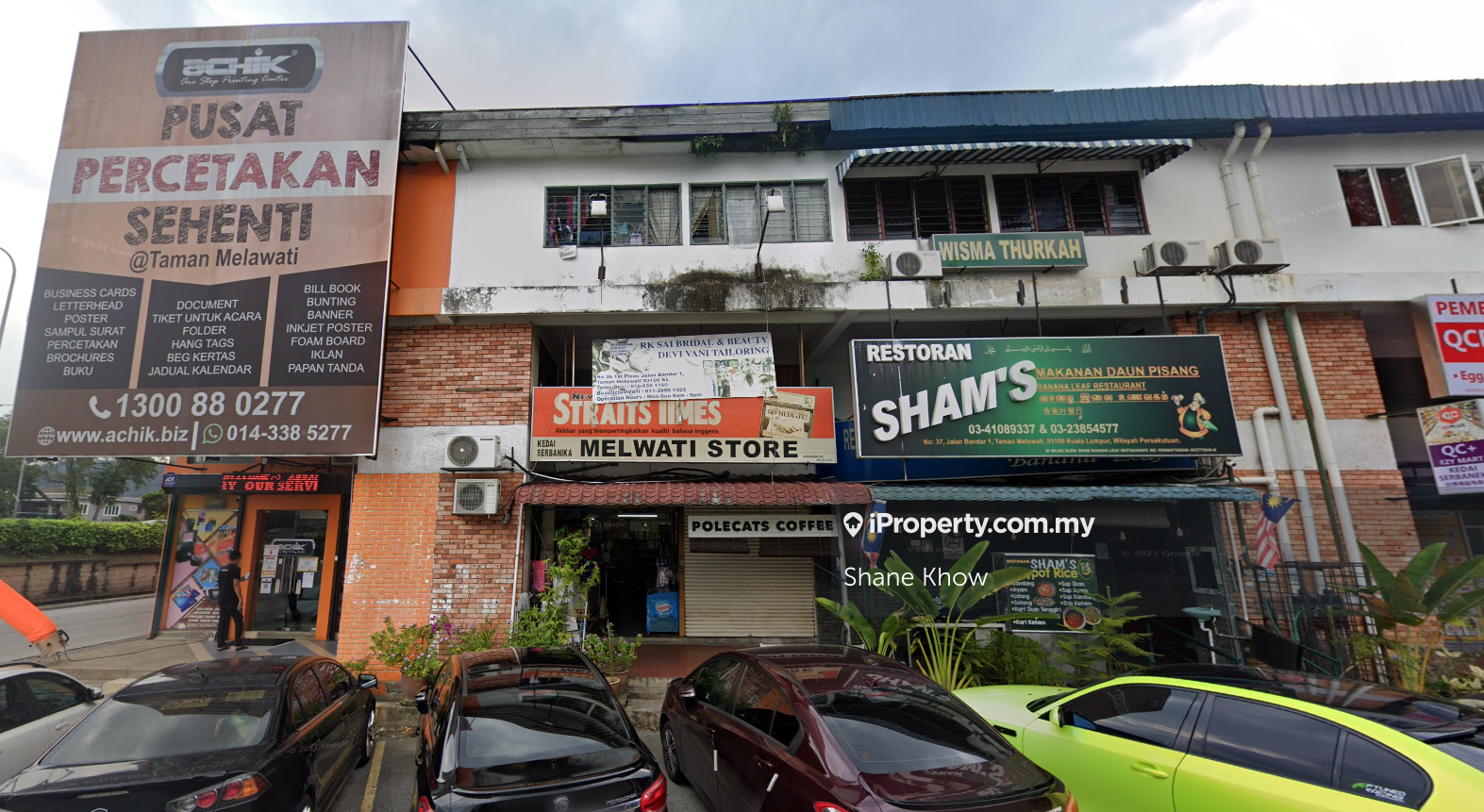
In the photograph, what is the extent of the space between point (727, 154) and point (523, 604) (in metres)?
8.35

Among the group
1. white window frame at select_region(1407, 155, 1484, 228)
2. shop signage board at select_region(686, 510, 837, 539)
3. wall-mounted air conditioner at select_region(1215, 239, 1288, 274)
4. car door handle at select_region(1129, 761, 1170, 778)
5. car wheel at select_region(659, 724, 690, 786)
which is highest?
white window frame at select_region(1407, 155, 1484, 228)

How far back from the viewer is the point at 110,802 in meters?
3.96

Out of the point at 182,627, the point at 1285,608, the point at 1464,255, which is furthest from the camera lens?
the point at 182,627

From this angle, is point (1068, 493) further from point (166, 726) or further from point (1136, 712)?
point (166, 726)

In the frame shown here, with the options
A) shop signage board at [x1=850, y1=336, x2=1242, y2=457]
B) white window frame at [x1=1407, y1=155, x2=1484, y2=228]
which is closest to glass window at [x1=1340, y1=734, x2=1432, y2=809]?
shop signage board at [x1=850, y1=336, x2=1242, y2=457]

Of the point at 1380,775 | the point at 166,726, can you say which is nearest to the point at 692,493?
the point at 166,726

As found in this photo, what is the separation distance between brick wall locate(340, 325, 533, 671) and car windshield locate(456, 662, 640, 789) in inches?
179

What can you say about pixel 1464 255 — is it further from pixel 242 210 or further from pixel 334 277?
pixel 242 210

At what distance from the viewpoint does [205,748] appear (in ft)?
15.0

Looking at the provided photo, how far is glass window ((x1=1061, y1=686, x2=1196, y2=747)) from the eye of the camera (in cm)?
439

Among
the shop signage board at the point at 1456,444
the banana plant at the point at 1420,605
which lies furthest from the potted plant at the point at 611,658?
the shop signage board at the point at 1456,444

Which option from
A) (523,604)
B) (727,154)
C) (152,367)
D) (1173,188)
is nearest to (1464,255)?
(1173,188)

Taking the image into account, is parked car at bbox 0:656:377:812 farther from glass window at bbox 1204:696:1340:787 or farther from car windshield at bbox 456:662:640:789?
glass window at bbox 1204:696:1340:787

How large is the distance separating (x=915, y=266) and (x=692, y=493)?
17.3 ft
